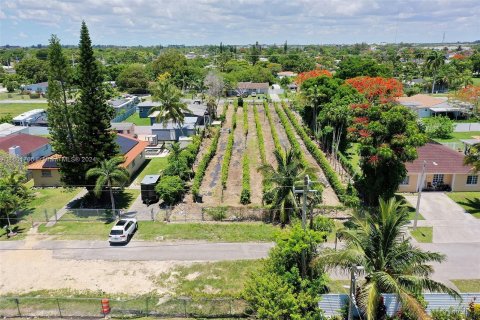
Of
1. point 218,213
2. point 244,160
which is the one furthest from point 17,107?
point 218,213

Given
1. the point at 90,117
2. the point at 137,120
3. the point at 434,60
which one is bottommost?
the point at 137,120

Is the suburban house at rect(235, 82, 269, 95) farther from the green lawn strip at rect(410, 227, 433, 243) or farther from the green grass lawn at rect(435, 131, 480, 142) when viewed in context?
the green lawn strip at rect(410, 227, 433, 243)

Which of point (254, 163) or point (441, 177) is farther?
point (254, 163)

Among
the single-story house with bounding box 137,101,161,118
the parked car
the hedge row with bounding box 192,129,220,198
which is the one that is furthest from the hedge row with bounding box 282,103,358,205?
the single-story house with bounding box 137,101,161,118

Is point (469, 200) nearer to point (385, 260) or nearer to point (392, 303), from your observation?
point (392, 303)

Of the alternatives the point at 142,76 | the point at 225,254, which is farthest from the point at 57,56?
the point at 142,76
